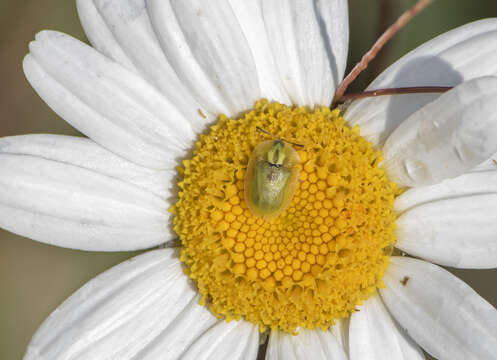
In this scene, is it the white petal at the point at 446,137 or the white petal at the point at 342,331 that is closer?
the white petal at the point at 446,137

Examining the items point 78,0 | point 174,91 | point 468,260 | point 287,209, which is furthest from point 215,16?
point 468,260

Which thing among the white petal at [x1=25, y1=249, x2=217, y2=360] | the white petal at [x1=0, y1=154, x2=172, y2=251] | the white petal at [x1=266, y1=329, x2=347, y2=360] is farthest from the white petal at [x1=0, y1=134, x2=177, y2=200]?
the white petal at [x1=266, y1=329, x2=347, y2=360]

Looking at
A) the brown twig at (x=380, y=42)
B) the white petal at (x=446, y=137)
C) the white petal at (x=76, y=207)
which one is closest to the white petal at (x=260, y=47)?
the brown twig at (x=380, y=42)

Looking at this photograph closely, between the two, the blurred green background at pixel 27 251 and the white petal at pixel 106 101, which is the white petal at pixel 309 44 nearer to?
the white petal at pixel 106 101

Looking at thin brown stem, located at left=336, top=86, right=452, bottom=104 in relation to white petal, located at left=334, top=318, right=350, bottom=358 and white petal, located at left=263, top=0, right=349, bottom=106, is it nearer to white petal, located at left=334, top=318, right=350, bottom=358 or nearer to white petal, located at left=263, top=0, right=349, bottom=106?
white petal, located at left=263, top=0, right=349, bottom=106

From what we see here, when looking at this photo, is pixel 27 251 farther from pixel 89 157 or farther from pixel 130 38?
pixel 130 38

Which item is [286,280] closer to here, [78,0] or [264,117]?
[264,117]
